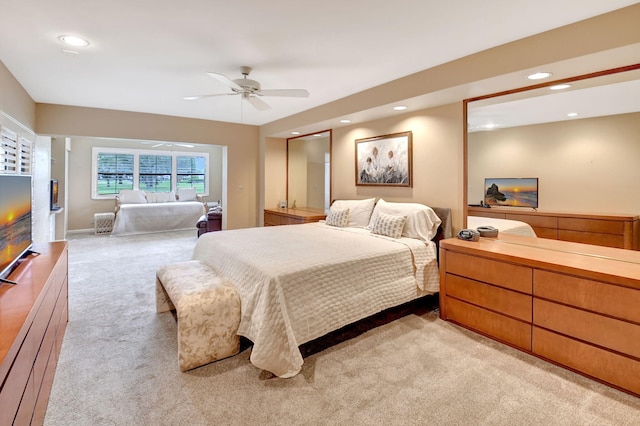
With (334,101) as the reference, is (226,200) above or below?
below

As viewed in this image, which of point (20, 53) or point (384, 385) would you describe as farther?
point (20, 53)

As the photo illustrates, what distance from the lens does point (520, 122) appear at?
283 cm

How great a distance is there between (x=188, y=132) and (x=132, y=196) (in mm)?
3769

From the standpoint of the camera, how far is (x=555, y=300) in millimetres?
2221

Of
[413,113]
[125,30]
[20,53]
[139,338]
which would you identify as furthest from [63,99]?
[413,113]

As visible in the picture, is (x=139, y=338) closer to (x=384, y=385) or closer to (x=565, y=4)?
(x=384, y=385)

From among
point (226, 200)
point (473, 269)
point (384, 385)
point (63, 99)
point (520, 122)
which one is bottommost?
point (384, 385)

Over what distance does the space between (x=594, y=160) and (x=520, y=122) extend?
2.21 ft

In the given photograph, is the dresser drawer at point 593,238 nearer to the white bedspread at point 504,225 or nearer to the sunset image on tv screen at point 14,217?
the white bedspread at point 504,225

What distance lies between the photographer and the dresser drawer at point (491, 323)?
2.40 metres

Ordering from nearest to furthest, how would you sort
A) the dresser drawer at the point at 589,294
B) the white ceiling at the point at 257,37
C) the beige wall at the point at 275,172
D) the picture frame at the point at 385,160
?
the dresser drawer at the point at 589,294
the white ceiling at the point at 257,37
the picture frame at the point at 385,160
the beige wall at the point at 275,172

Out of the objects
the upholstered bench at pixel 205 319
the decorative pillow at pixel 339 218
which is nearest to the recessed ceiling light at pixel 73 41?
the upholstered bench at pixel 205 319

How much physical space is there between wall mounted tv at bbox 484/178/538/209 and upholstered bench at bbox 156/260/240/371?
8.06ft

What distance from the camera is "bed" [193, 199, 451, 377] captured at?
6.86 feet
